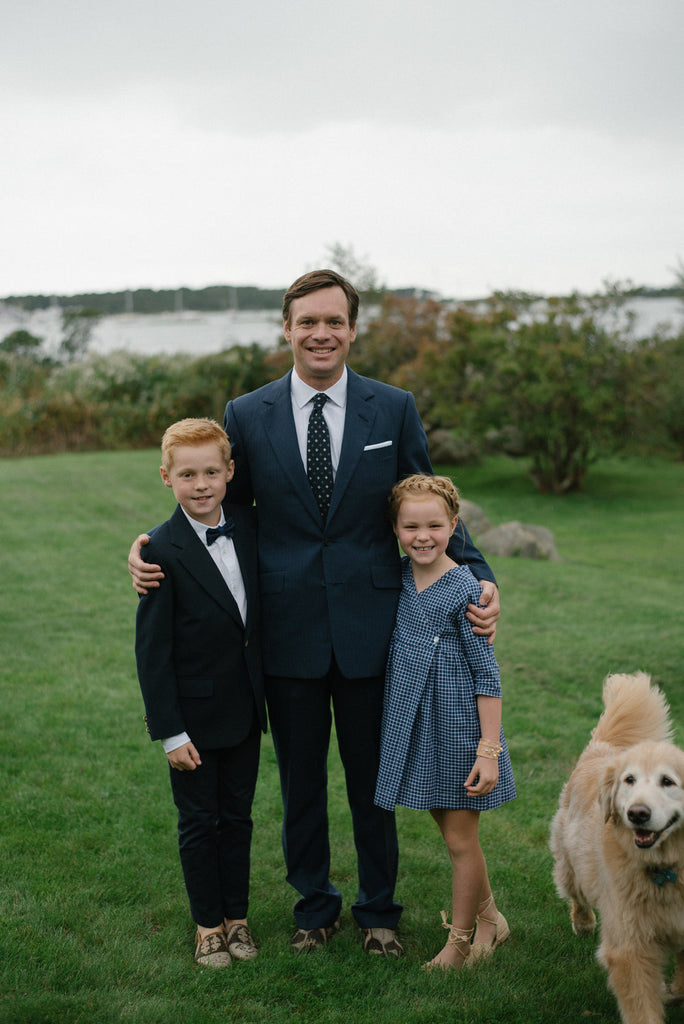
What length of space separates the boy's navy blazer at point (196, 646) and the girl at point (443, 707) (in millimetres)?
504

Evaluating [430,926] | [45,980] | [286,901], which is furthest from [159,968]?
[430,926]

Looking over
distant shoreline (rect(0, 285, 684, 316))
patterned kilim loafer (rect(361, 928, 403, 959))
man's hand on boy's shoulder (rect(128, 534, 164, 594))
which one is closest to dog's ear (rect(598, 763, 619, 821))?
patterned kilim loafer (rect(361, 928, 403, 959))

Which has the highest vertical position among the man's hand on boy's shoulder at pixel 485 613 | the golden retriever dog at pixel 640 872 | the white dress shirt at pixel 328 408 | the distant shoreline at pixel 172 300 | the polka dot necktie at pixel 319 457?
the distant shoreline at pixel 172 300

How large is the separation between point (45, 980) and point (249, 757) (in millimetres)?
936

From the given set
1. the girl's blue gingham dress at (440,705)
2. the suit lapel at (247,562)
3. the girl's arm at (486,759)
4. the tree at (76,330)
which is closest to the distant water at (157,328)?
the tree at (76,330)

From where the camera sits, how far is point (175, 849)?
3.87 meters

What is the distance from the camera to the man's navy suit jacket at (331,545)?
2939 millimetres

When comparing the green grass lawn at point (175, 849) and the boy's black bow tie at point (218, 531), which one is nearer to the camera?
the green grass lawn at point (175, 849)

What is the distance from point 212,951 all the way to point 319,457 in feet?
5.82

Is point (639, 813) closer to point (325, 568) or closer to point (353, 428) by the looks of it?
point (325, 568)

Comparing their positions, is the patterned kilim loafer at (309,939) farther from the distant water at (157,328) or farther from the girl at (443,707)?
the distant water at (157,328)

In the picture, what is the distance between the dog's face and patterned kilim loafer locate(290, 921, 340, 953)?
3.99 feet

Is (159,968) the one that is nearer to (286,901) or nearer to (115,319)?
(286,901)

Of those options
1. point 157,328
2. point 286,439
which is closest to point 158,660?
point 286,439
